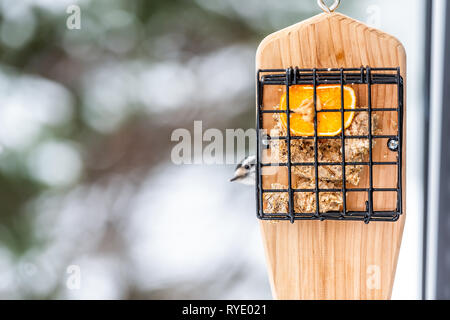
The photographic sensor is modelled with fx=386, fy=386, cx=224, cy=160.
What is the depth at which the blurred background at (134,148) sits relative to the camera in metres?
1.09

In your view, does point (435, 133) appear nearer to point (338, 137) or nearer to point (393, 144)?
point (393, 144)

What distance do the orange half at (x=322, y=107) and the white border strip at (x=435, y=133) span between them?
0.38m

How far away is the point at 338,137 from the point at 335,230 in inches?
8.2

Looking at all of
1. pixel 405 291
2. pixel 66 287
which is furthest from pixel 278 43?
pixel 66 287

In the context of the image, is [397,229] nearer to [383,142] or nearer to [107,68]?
[383,142]

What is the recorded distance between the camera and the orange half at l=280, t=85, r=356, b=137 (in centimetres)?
78

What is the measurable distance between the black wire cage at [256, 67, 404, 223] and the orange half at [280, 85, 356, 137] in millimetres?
12

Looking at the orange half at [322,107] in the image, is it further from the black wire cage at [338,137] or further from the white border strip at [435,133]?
the white border strip at [435,133]

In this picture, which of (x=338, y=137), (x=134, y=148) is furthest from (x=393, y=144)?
(x=134, y=148)

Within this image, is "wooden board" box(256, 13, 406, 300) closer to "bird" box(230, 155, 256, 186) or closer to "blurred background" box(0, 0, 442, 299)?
"bird" box(230, 155, 256, 186)

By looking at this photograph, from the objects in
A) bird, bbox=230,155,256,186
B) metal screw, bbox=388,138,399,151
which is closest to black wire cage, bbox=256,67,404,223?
metal screw, bbox=388,138,399,151

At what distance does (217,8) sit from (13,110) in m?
0.65

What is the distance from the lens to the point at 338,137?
0.78m

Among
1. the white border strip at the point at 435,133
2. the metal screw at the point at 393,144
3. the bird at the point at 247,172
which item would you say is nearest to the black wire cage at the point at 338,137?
the metal screw at the point at 393,144
